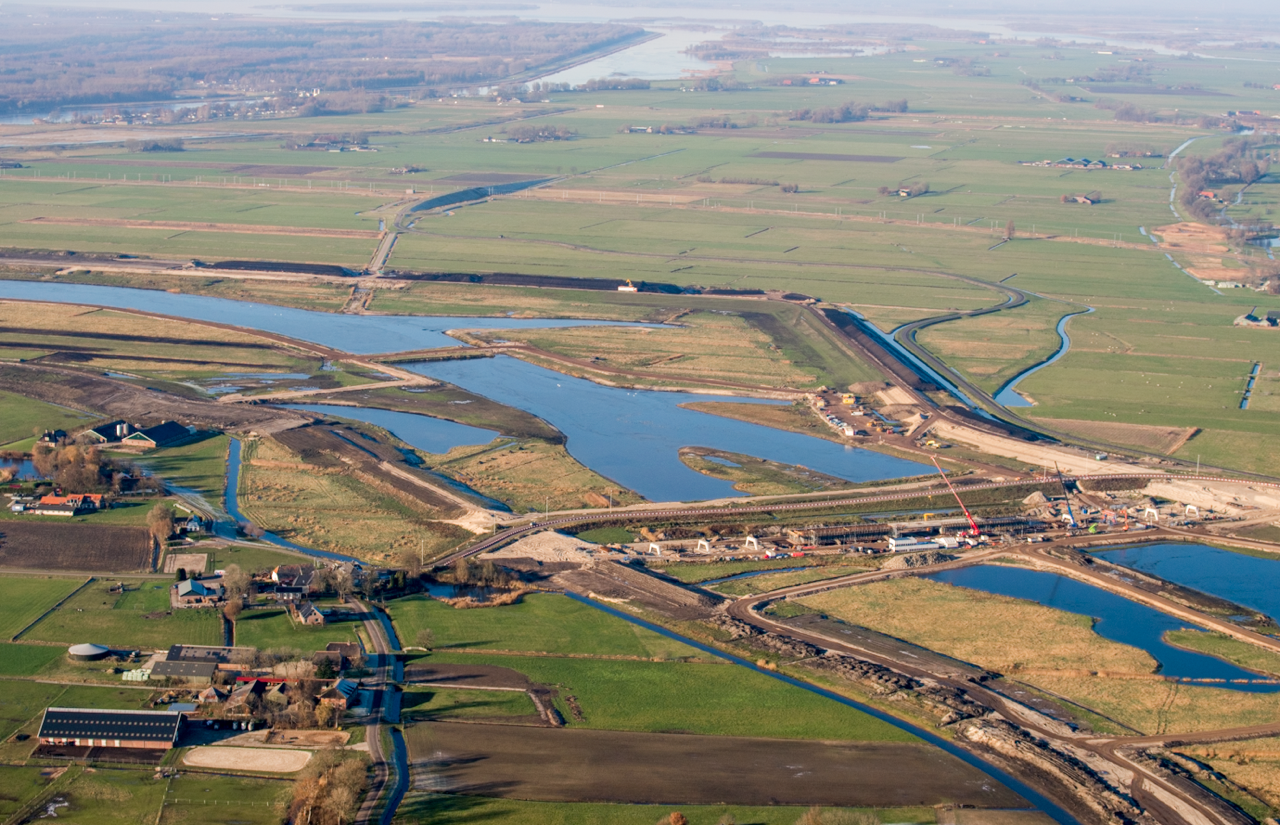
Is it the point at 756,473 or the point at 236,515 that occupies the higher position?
the point at 236,515

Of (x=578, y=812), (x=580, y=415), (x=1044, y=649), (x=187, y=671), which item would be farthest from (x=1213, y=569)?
(x=187, y=671)

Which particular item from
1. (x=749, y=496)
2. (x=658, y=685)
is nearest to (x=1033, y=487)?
(x=749, y=496)

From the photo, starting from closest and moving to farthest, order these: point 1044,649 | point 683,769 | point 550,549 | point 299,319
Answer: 1. point 683,769
2. point 1044,649
3. point 550,549
4. point 299,319

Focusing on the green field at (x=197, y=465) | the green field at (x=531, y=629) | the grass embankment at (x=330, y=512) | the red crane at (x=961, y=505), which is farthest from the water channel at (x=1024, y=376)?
the green field at (x=197, y=465)

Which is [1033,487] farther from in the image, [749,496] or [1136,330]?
[1136,330]

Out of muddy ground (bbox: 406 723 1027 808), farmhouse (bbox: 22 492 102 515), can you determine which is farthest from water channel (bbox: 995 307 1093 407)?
farmhouse (bbox: 22 492 102 515)

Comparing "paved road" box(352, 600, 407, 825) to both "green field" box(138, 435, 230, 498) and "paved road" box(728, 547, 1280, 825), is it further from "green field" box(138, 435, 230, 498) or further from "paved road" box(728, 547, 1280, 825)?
"green field" box(138, 435, 230, 498)

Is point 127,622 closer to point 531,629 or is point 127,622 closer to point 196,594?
point 196,594
